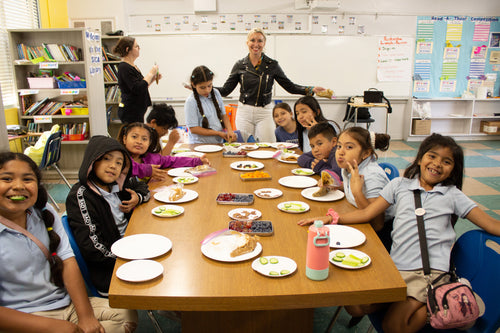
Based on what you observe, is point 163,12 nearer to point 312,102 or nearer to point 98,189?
point 312,102

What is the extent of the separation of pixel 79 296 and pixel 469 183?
455 centimetres

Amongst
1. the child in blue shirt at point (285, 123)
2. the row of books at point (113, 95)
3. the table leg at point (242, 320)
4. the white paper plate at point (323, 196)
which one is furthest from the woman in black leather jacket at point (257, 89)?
the table leg at point (242, 320)

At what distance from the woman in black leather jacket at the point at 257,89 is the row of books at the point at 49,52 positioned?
7.41 feet

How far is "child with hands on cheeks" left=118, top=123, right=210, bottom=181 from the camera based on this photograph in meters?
2.24

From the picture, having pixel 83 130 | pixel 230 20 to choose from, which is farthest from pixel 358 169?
pixel 230 20

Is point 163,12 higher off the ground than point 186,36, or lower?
higher

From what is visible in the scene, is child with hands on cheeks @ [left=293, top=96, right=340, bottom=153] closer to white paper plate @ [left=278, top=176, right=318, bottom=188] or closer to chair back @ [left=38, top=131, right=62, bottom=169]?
white paper plate @ [left=278, top=176, right=318, bottom=188]

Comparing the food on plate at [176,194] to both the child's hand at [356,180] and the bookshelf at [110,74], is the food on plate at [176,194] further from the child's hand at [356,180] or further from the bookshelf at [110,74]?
the bookshelf at [110,74]

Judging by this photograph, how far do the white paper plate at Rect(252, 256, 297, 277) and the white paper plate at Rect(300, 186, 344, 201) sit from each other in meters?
0.64

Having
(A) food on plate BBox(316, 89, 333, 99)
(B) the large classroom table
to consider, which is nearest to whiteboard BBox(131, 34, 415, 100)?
(A) food on plate BBox(316, 89, 333, 99)

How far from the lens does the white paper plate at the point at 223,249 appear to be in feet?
4.15

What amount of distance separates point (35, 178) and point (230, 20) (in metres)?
5.41

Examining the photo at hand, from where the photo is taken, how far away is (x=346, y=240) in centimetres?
141

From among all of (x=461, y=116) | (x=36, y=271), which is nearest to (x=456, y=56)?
(x=461, y=116)
